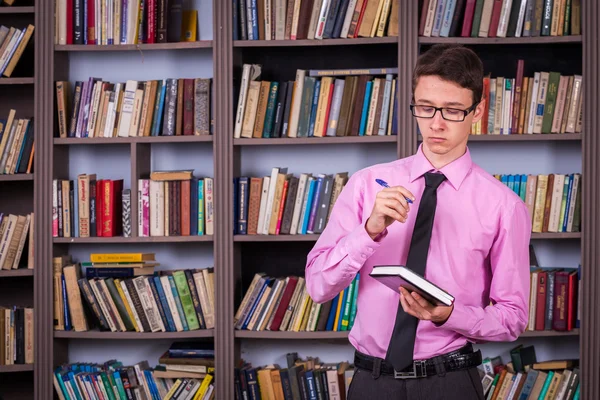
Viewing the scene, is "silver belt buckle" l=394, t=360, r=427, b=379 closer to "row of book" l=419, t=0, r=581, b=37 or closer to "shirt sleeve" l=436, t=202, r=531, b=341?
"shirt sleeve" l=436, t=202, r=531, b=341

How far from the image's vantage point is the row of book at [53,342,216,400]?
3.42 metres

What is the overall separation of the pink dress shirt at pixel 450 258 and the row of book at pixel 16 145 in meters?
2.13

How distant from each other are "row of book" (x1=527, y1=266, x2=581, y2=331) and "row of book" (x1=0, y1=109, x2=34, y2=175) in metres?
2.30

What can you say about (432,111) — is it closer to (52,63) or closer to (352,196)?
(352,196)

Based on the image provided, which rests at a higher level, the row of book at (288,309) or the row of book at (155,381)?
the row of book at (288,309)

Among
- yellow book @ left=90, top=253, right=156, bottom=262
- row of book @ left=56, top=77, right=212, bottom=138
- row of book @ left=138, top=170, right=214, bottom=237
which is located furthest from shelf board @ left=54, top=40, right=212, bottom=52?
yellow book @ left=90, top=253, right=156, bottom=262

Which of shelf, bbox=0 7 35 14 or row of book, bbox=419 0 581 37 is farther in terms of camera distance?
shelf, bbox=0 7 35 14

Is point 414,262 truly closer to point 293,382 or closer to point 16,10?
point 293,382

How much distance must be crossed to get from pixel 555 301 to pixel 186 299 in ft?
5.25

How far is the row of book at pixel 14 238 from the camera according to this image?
345 cm

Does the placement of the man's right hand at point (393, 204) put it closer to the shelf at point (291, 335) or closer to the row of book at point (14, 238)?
the shelf at point (291, 335)

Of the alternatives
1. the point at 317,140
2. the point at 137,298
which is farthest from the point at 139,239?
the point at 317,140

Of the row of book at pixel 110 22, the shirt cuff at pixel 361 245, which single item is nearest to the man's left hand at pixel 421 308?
the shirt cuff at pixel 361 245

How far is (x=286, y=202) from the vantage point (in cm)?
336
